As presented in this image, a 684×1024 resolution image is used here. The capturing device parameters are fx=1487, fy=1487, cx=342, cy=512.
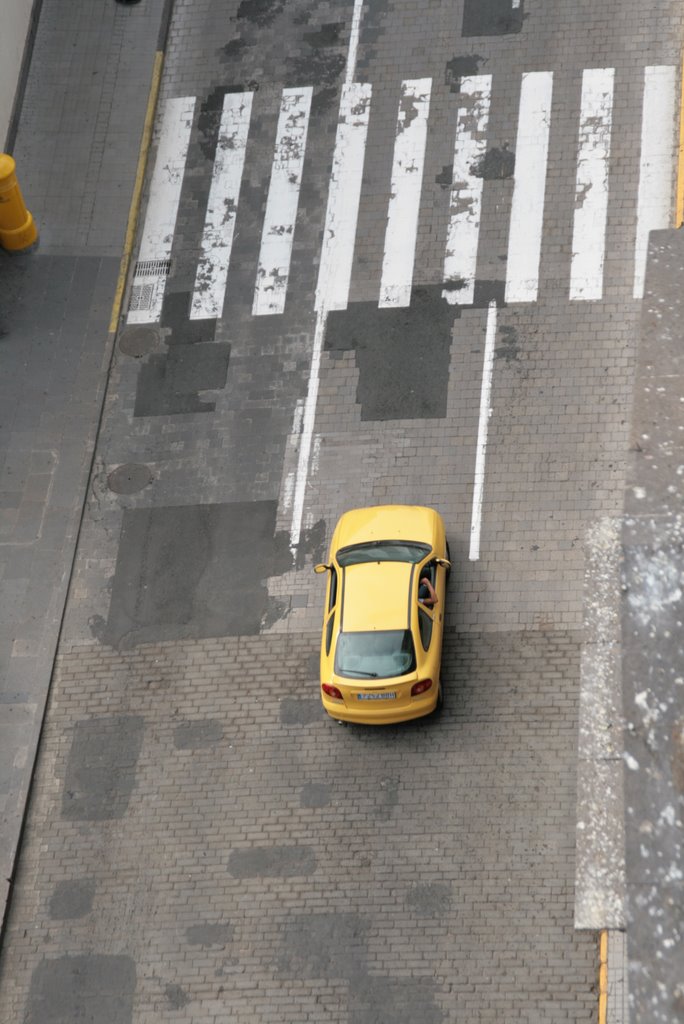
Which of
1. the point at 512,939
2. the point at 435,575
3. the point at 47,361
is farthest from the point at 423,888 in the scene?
the point at 47,361

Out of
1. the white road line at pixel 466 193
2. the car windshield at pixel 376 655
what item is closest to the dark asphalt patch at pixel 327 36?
the white road line at pixel 466 193

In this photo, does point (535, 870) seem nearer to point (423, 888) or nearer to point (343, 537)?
point (423, 888)

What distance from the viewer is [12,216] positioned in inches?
979

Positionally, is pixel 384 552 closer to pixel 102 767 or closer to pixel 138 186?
pixel 102 767

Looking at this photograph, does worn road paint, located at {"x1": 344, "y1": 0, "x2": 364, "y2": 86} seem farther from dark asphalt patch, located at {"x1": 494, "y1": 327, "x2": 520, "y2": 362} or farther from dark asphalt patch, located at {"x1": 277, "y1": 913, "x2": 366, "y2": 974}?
dark asphalt patch, located at {"x1": 277, "y1": 913, "x2": 366, "y2": 974}

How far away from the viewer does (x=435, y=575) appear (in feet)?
66.6

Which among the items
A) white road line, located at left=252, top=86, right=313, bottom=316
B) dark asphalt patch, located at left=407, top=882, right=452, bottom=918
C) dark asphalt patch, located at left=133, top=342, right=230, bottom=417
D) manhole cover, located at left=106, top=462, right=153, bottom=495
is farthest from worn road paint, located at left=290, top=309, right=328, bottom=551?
dark asphalt patch, located at left=407, top=882, right=452, bottom=918

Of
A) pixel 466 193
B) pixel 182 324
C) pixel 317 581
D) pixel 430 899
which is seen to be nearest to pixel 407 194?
pixel 466 193

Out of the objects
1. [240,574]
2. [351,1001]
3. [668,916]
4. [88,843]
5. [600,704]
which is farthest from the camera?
[240,574]

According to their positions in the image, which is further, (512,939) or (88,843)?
(88,843)

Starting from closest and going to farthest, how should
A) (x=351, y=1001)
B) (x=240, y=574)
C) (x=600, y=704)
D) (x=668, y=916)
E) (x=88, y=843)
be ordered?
1. (x=668, y=916)
2. (x=600, y=704)
3. (x=351, y=1001)
4. (x=88, y=843)
5. (x=240, y=574)

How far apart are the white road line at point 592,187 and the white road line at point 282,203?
4.74 metres

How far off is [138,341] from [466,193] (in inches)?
234

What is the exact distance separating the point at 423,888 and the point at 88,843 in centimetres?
462
